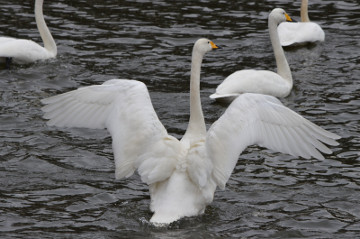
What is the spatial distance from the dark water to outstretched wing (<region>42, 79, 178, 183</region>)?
19.1 inches

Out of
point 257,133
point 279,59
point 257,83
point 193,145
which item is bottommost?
point 257,83

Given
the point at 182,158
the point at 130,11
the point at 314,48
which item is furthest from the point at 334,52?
the point at 182,158

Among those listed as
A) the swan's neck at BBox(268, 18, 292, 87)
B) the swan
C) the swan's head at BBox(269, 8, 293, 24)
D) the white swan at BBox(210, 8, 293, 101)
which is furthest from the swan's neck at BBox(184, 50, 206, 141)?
the swan's head at BBox(269, 8, 293, 24)

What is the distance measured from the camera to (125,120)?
7355 millimetres

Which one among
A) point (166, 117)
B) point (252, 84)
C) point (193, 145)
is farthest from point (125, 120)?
point (252, 84)

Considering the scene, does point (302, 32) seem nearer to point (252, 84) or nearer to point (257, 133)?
point (252, 84)

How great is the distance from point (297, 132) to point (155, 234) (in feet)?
5.01

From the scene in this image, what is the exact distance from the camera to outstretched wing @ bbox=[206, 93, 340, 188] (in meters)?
7.07

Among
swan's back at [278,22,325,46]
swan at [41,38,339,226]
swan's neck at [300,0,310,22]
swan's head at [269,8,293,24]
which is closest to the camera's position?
swan at [41,38,339,226]

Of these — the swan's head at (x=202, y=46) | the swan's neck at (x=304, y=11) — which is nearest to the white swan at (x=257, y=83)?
the swan's head at (x=202, y=46)

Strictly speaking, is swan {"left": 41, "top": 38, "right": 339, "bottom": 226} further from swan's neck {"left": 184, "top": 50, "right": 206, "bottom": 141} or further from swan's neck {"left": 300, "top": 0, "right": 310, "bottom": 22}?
swan's neck {"left": 300, "top": 0, "right": 310, "bottom": 22}

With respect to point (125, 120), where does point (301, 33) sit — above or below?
below

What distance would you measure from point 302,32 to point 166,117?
163 inches

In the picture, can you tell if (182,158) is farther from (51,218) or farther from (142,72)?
(142,72)
